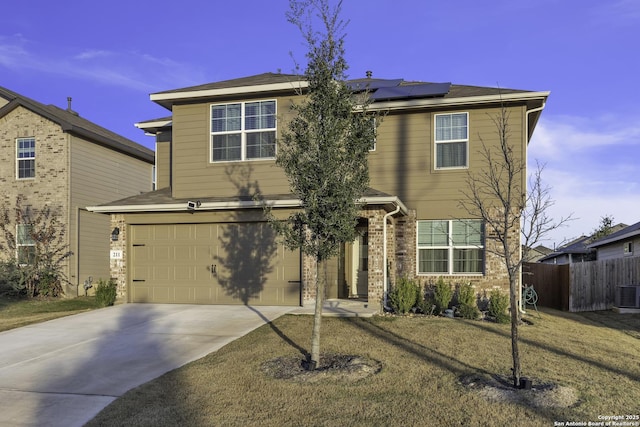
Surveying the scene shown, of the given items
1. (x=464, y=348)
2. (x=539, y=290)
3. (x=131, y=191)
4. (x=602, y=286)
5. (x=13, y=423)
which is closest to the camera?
(x=13, y=423)

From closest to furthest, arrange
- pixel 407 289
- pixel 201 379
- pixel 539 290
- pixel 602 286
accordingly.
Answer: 1. pixel 201 379
2. pixel 407 289
3. pixel 602 286
4. pixel 539 290

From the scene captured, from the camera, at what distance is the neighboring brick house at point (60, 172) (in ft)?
58.0

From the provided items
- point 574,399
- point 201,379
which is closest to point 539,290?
point 574,399

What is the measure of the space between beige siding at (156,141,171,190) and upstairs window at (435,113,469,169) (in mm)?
7935

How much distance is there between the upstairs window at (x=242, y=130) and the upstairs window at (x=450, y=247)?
4577 millimetres

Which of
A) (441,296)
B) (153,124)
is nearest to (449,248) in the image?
(441,296)

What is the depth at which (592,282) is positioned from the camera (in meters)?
17.6

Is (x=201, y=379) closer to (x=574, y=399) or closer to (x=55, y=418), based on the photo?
(x=55, y=418)

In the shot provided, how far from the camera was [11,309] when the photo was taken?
573 inches

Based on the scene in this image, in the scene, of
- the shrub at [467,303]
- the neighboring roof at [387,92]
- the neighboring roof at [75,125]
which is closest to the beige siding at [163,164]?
the neighboring roof at [387,92]

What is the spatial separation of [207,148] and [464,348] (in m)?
8.69

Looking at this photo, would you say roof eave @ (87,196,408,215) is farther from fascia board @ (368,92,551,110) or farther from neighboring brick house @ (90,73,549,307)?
fascia board @ (368,92,551,110)

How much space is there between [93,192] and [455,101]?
12.9 metres

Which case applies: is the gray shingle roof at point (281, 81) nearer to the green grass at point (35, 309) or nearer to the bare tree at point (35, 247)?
the green grass at point (35, 309)
